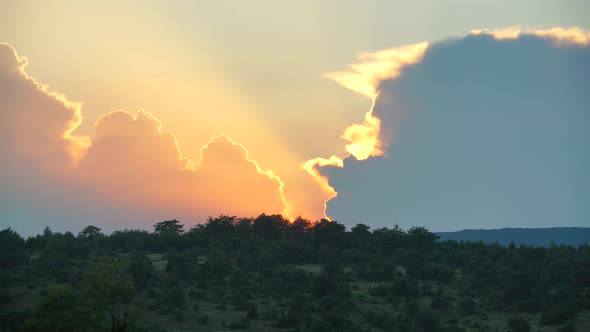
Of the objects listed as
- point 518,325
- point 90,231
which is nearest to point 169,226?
point 90,231

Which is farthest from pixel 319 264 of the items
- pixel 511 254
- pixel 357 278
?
pixel 511 254

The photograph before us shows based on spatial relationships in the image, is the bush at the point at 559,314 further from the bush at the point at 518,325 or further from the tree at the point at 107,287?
the tree at the point at 107,287

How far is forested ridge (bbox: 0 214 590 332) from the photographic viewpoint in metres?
53.0

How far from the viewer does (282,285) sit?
243 feet

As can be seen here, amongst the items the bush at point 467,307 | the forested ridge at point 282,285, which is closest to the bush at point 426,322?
the forested ridge at point 282,285

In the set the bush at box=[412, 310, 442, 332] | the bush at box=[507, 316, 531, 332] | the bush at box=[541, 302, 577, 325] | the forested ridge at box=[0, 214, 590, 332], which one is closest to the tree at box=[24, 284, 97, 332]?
the forested ridge at box=[0, 214, 590, 332]

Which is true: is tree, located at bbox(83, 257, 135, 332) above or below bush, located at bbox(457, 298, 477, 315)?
below

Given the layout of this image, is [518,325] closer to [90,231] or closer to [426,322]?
[426,322]

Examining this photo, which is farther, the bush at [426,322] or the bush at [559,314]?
the bush at [559,314]

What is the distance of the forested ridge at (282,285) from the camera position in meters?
53.0

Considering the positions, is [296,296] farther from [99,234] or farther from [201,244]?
[99,234]

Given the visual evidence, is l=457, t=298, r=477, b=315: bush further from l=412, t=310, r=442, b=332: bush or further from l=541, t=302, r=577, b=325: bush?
l=412, t=310, r=442, b=332: bush

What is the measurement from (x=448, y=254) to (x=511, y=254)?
10724mm

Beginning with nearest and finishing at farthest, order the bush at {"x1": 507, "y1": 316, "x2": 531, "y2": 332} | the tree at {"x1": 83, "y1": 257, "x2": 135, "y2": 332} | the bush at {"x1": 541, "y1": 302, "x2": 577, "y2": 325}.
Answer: the tree at {"x1": 83, "y1": 257, "x2": 135, "y2": 332}, the bush at {"x1": 507, "y1": 316, "x2": 531, "y2": 332}, the bush at {"x1": 541, "y1": 302, "x2": 577, "y2": 325}
